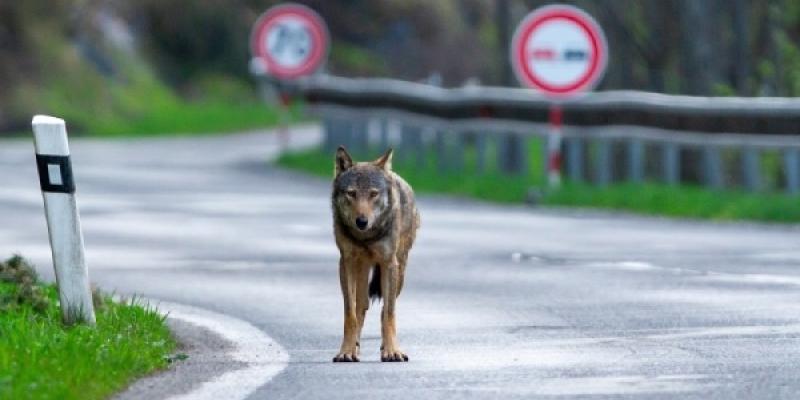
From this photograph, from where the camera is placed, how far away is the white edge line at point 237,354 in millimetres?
10570

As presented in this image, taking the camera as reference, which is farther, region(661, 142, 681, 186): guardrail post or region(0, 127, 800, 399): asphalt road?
region(661, 142, 681, 186): guardrail post

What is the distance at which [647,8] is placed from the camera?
1432 inches

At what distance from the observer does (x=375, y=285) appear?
12.4 metres

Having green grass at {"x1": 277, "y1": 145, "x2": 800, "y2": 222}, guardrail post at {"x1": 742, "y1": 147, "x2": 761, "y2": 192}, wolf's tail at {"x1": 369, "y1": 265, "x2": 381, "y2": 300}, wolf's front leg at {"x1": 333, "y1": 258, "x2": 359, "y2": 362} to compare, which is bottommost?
green grass at {"x1": 277, "y1": 145, "x2": 800, "y2": 222}

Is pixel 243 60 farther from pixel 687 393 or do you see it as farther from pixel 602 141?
pixel 687 393

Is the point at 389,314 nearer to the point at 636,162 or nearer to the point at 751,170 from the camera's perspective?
the point at 751,170

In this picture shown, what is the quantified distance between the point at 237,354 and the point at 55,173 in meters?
1.27

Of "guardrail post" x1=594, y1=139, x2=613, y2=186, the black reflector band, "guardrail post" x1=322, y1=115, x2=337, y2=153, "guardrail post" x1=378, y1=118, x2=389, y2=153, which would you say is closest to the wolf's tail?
the black reflector band

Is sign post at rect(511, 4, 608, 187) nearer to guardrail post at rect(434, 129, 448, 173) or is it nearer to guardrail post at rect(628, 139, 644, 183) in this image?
guardrail post at rect(628, 139, 644, 183)

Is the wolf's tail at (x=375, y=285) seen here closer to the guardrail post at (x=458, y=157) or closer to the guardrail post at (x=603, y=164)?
the guardrail post at (x=603, y=164)

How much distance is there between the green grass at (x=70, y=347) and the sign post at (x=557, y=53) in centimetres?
1303

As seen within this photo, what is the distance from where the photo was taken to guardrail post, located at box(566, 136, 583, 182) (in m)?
27.8

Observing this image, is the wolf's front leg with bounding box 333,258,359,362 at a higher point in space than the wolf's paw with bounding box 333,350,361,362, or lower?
higher

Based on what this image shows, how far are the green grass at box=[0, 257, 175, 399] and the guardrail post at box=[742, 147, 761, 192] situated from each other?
38.5 feet
